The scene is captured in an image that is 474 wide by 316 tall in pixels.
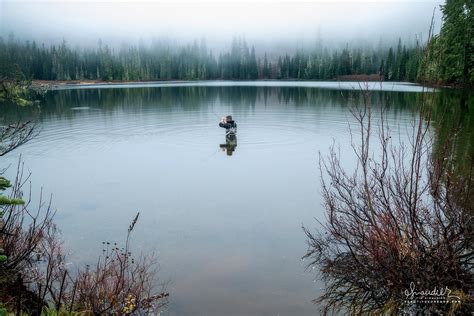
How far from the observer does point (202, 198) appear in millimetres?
19531

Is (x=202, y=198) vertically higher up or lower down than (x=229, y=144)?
lower down

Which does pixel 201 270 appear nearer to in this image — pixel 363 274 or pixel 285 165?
pixel 363 274

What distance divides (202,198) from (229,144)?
46.5 feet

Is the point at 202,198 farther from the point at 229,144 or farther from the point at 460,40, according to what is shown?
the point at 460,40

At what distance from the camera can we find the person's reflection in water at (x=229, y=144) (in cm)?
3114

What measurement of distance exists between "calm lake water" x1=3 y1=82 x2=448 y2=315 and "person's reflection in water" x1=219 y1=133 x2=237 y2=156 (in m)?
0.30

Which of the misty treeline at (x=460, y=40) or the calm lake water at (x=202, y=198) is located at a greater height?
the misty treeline at (x=460, y=40)

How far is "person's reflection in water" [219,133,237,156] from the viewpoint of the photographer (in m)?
31.1

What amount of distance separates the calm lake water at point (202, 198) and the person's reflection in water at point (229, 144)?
297 millimetres
